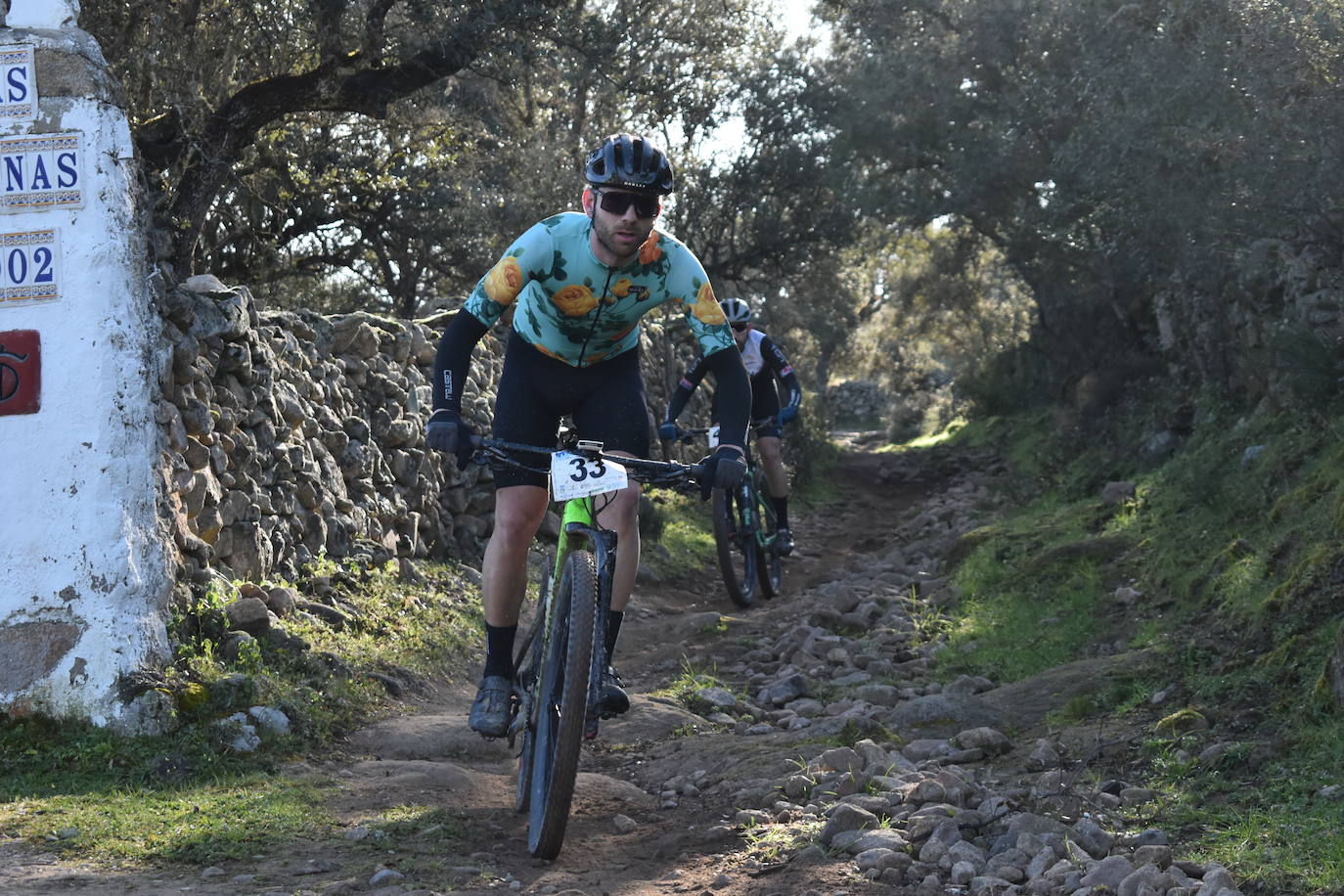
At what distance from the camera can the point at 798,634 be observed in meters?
8.53

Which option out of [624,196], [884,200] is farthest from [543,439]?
[884,200]

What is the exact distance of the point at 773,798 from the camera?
16.0 feet

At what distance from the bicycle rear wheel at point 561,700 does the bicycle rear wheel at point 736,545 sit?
215 inches

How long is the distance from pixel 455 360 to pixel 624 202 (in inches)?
32.8

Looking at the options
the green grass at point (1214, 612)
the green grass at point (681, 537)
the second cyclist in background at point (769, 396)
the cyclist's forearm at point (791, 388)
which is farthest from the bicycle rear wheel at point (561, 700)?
the green grass at point (681, 537)

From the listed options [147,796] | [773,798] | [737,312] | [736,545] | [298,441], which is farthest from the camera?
[736,545]

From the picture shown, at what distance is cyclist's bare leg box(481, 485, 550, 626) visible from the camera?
4758mm

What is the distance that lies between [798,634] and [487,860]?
4.52 m

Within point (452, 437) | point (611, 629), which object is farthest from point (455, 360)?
point (611, 629)

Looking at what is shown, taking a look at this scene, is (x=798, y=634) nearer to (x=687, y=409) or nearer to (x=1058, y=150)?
(x=1058, y=150)

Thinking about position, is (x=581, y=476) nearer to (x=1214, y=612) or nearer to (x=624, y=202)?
(x=624, y=202)

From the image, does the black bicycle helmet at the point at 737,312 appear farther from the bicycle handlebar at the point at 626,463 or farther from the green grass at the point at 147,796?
Result: the bicycle handlebar at the point at 626,463

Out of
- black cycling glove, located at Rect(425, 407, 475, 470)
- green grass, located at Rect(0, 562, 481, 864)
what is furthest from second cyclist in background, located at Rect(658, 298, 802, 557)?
black cycling glove, located at Rect(425, 407, 475, 470)

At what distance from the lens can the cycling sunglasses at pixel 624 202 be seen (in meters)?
4.53
